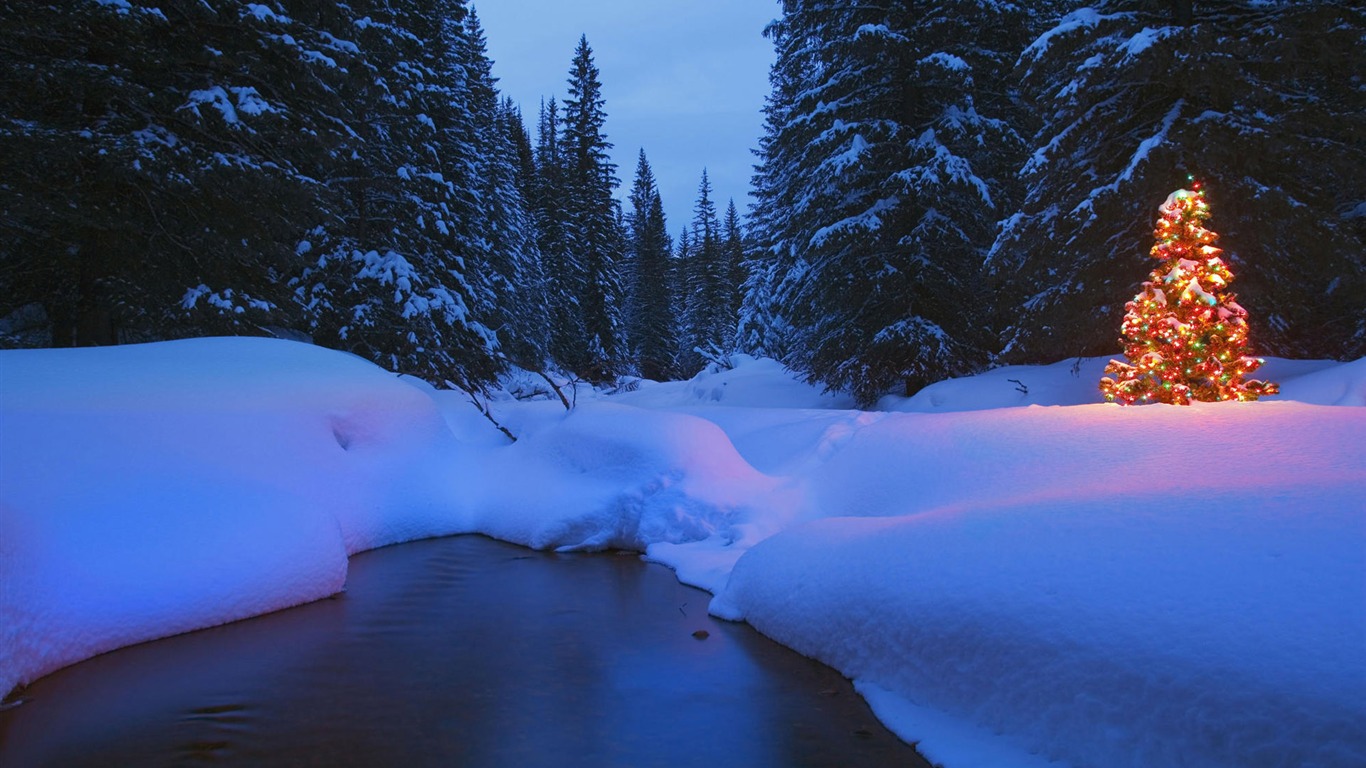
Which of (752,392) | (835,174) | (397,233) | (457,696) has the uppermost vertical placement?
(835,174)

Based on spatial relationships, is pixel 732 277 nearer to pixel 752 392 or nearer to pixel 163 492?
pixel 752 392

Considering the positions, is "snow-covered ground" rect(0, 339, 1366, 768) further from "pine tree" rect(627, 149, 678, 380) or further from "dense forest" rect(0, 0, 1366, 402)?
"pine tree" rect(627, 149, 678, 380)

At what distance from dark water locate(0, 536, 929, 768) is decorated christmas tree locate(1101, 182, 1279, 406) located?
18.1 ft

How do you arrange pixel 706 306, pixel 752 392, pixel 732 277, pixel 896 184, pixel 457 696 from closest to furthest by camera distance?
pixel 457 696 < pixel 896 184 < pixel 752 392 < pixel 706 306 < pixel 732 277

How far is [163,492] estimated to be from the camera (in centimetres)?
590

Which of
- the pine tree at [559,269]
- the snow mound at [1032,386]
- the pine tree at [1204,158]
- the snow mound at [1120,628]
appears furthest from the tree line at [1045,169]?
the pine tree at [559,269]

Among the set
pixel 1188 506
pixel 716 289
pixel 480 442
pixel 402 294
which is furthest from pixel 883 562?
pixel 716 289

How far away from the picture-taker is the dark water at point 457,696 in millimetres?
3885

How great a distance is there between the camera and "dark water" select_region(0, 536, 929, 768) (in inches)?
153

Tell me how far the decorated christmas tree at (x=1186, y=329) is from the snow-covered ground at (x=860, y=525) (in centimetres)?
109

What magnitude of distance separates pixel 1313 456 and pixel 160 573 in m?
8.00

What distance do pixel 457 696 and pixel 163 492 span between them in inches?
128

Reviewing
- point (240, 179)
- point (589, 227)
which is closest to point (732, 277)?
point (589, 227)

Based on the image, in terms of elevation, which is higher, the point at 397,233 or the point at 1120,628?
the point at 397,233
